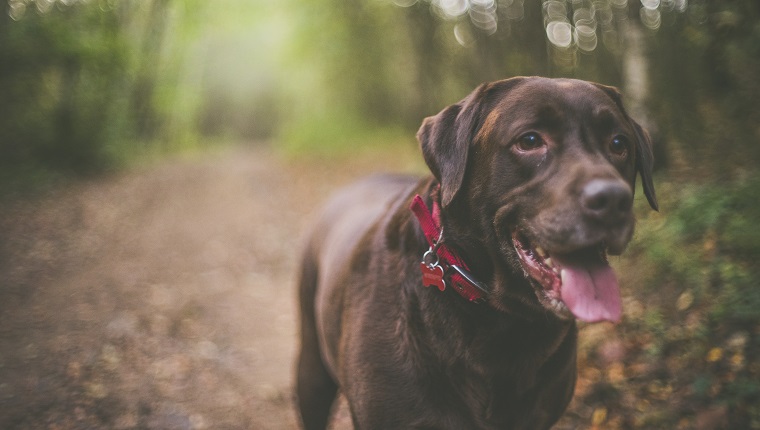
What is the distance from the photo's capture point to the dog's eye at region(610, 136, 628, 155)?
220 centimetres

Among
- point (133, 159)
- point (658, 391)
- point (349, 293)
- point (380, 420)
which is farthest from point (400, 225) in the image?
point (133, 159)

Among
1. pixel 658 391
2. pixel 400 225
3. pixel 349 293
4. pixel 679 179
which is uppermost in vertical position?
pixel 400 225

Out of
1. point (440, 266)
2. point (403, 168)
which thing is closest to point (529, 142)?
point (440, 266)

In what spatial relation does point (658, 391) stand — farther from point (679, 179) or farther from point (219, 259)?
point (219, 259)

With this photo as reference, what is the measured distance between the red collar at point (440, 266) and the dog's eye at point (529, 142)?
450mm

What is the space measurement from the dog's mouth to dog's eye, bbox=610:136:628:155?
0.47 meters

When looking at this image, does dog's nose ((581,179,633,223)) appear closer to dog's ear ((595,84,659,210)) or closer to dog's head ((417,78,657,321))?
dog's head ((417,78,657,321))

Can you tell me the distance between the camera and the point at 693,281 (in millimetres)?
4133

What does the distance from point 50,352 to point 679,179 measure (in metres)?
5.72

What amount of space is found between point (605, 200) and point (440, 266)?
2.24ft

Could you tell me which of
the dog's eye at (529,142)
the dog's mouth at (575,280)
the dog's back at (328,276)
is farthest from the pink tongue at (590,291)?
the dog's back at (328,276)

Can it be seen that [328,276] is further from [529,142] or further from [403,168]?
[403,168]

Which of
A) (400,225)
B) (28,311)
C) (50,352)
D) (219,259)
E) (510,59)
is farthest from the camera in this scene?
(510,59)

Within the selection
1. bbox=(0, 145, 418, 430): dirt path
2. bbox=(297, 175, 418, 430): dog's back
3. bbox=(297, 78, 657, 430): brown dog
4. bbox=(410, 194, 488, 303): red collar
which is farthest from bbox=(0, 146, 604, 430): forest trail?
bbox=(410, 194, 488, 303): red collar
